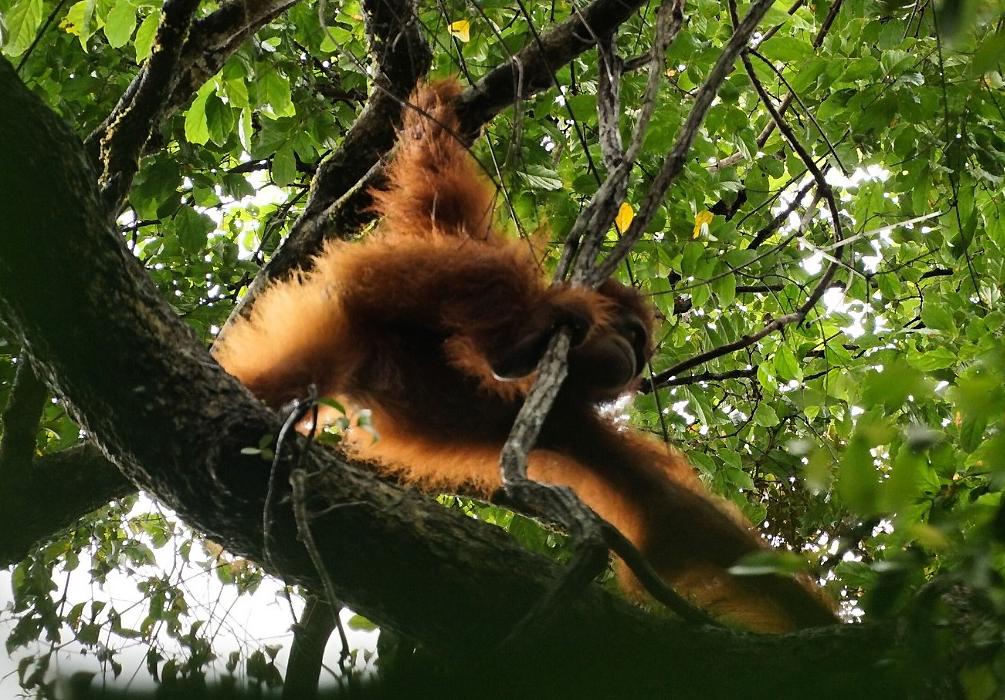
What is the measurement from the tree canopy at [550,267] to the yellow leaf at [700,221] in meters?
0.02

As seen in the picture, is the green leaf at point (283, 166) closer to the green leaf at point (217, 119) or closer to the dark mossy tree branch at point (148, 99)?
the green leaf at point (217, 119)

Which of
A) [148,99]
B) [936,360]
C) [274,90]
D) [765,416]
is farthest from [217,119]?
[936,360]

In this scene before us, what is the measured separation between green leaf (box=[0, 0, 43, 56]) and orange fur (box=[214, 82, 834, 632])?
123cm

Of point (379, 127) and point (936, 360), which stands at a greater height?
point (379, 127)

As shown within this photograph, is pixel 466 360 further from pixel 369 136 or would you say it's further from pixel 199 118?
pixel 199 118

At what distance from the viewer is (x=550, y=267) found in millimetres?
3764

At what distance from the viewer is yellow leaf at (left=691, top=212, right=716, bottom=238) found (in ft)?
13.2

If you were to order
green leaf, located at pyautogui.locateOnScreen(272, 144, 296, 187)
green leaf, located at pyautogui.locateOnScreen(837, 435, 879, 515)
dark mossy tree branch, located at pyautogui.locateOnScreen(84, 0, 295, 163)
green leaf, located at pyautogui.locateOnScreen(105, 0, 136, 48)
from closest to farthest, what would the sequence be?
green leaf, located at pyautogui.locateOnScreen(837, 435, 879, 515) < dark mossy tree branch, located at pyautogui.locateOnScreen(84, 0, 295, 163) < green leaf, located at pyautogui.locateOnScreen(105, 0, 136, 48) < green leaf, located at pyautogui.locateOnScreen(272, 144, 296, 187)

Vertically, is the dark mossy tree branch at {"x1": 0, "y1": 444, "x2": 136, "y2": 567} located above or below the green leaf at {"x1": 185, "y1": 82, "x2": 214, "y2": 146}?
below

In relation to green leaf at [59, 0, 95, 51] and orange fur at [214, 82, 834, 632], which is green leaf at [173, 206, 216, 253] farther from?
green leaf at [59, 0, 95, 51]

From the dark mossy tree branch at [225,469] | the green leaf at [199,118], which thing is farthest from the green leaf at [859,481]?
the green leaf at [199,118]

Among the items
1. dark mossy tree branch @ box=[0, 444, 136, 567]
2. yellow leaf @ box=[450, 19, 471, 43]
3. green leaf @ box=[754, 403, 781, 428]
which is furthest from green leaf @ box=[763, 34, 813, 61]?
dark mossy tree branch @ box=[0, 444, 136, 567]

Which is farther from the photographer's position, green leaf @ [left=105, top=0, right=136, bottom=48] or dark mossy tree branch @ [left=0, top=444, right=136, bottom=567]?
green leaf @ [left=105, top=0, right=136, bottom=48]

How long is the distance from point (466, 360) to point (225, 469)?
3.68 ft
